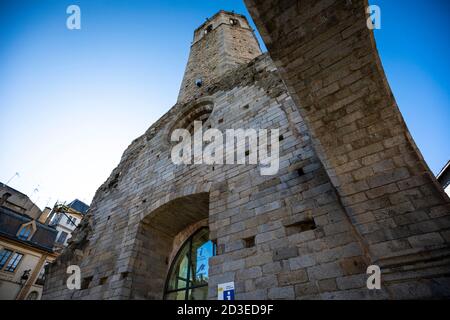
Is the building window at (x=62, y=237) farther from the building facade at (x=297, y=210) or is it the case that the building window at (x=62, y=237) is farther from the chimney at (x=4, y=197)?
the building facade at (x=297, y=210)

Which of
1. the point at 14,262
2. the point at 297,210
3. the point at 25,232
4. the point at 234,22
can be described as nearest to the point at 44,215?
Answer: the point at 25,232

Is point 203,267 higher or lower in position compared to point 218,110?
lower

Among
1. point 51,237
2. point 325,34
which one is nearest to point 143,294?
point 325,34

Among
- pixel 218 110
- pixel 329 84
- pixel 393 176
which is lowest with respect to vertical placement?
pixel 393 176

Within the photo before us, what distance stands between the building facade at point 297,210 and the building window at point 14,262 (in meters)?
15.0

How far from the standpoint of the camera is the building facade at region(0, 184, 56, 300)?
624 inches

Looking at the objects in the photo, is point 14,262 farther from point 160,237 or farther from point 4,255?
point 160,237

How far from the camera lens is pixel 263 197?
3.88 meters

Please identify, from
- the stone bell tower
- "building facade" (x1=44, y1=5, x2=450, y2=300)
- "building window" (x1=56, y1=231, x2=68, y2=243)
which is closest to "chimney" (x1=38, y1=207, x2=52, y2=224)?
"building window" (x1=56, y1=231, x2=68, y2=243)

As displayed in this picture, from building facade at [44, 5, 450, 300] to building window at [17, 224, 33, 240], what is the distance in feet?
52.7

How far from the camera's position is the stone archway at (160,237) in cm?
517

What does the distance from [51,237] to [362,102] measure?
25.3 metres
